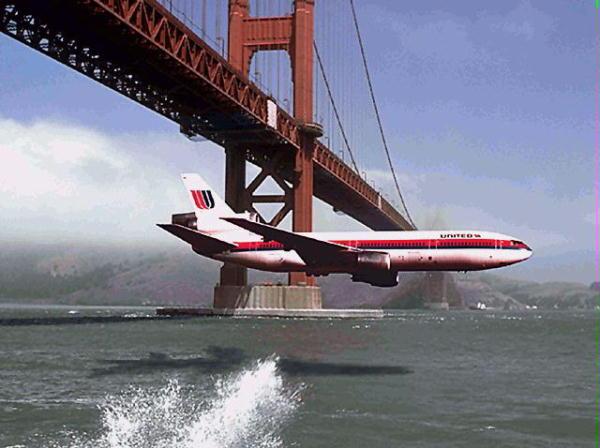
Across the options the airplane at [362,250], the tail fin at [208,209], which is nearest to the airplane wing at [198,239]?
the airplane at [362,250]

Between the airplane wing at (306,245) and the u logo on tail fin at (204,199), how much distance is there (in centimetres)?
2449

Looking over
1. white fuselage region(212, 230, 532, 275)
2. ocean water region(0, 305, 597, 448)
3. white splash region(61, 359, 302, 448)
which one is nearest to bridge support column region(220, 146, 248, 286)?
ocean water region(0, 305, 597, 448)

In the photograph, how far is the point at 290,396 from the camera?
1336 inches

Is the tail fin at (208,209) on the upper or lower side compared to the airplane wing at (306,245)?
upper

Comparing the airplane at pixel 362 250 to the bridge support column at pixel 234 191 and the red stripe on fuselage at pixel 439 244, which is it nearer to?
the red stripe on fuselage at pixel 439 244

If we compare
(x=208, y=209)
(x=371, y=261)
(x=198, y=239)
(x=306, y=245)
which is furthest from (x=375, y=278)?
(x=208, y=209)

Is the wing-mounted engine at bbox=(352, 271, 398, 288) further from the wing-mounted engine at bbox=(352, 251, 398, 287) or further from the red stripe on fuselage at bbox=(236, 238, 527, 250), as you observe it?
the red stripe on fuselage at bbox=(236, 238, 527, 250)

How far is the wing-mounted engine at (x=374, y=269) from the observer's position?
46.5 m

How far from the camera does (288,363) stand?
48250 millimetres

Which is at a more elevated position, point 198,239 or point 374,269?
point 198,239

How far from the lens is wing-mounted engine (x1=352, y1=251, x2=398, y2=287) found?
1829 inches

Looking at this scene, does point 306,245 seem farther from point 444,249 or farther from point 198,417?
point 198,417

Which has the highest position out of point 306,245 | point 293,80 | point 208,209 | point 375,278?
point 293,80

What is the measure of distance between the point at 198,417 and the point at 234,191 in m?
90.9
